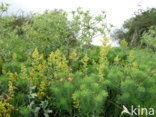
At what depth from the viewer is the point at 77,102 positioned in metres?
3.20

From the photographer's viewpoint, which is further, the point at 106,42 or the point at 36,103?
the point at 106,42


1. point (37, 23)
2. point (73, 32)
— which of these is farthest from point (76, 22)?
point (37, 23)

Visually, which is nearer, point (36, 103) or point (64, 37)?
point (36, 103)

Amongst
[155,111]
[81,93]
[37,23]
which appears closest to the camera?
[81,93]

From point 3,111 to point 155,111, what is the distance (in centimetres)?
166

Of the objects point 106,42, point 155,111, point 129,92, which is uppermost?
point 106,42

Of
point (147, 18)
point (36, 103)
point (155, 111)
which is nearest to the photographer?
point (155, 111)

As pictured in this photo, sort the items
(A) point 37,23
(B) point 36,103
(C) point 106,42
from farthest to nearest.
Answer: (A) point 37,23 < (C) point 106,42 < (B) point 36,103

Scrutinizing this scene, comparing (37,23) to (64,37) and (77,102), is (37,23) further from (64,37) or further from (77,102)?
(77,102)

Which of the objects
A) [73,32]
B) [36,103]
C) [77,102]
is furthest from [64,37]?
[77,102]

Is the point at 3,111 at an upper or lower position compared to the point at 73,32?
lower

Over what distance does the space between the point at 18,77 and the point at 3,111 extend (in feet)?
2.49

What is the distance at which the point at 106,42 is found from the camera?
428cm

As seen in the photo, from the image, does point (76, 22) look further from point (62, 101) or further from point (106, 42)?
point (62, 101)
